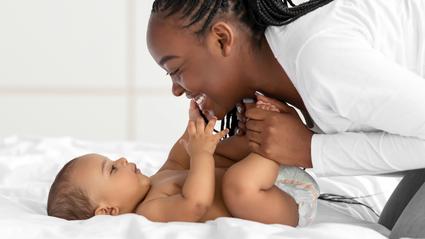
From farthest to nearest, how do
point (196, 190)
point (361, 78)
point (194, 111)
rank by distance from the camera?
1. point (194, 111)
2. point (196, 190)
3. point (361, 78)

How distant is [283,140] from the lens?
4.87 feet

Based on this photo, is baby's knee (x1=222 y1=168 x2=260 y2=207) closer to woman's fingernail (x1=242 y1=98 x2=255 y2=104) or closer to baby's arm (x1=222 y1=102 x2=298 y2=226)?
baby's arm (x1=222 y1=102 x2=298 y2=226)

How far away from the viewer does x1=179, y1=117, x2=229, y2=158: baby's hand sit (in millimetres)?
1475

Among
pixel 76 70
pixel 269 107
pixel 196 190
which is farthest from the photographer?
pixel 76 70

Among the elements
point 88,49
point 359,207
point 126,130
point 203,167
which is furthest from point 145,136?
point 203,167

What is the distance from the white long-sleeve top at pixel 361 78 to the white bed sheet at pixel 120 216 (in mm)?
159

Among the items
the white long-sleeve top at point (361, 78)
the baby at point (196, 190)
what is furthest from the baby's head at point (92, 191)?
the white long-sleeve top at point (361, 78)

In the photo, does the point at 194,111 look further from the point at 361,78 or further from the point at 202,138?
the point at 361,78

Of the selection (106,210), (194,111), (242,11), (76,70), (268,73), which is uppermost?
(242,11)

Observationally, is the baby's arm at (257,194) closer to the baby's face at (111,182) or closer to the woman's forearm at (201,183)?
the woman's forearm at (201,183)

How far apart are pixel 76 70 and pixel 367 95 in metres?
2.41

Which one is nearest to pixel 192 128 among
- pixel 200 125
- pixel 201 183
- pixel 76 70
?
pixel 200 125

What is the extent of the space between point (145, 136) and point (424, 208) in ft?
7.77

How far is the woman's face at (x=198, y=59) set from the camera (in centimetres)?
150
